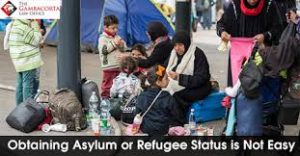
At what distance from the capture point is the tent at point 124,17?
14359 mm

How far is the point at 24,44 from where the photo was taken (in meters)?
7.70

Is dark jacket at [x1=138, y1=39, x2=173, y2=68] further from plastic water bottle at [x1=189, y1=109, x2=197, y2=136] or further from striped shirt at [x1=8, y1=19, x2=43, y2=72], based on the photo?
striped shirt at [x1=8, y1=19, x2=43, y2=72]

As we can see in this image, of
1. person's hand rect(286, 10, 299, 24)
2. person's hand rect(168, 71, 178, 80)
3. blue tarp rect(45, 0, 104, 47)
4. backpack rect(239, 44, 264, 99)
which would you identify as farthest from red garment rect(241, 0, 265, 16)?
blue tarp rect(45, 0, 104, 47)

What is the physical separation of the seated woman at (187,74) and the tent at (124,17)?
7.12m

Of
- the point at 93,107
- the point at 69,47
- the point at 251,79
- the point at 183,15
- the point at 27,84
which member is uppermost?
the point at 183,15

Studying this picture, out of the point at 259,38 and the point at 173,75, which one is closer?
the point at 259,38

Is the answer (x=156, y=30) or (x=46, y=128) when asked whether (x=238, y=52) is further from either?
(x=46, y=128)

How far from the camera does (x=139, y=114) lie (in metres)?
6.76

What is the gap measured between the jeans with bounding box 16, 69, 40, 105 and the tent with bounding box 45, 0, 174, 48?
6.34 m

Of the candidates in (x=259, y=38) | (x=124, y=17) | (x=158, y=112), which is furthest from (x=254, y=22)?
(x=124, y=17)

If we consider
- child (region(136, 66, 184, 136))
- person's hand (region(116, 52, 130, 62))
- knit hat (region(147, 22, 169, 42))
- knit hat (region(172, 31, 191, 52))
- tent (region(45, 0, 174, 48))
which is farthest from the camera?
tent (region(45, 0, 174, 48))

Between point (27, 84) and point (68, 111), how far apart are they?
3.55 feet

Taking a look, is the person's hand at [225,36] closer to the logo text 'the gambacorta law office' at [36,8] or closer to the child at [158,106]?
the child at [158,106]

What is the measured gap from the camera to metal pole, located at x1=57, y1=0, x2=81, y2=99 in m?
7.65
